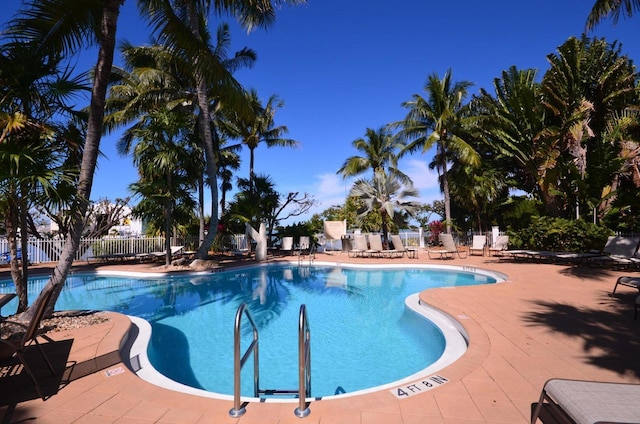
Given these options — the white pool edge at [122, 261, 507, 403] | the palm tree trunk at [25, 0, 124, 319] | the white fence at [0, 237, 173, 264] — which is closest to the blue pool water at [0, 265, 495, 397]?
the white pool edge at [122, 261, 507, 403]

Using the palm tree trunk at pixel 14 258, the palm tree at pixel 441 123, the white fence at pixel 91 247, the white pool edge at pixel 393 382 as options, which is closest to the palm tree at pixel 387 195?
the palm tree at pixel 441 123

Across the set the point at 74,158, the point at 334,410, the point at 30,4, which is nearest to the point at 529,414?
the point at 334,410

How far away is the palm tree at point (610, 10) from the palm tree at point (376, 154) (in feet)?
43.2

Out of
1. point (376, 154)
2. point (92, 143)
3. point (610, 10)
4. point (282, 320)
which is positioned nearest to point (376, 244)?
point (376, 154)

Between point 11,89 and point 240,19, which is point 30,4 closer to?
point 11,89

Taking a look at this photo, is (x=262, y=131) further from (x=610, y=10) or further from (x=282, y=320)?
(x=610, y=10)

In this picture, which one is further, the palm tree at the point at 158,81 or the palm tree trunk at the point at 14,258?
the palm tree at the point at 158,81

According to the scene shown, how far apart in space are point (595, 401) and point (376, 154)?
20815 mm

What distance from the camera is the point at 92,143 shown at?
17.9 ft

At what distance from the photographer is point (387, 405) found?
2945mm

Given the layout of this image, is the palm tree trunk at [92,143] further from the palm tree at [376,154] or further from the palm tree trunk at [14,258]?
the palm tree at [376,154]

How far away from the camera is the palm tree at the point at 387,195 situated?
18688mm

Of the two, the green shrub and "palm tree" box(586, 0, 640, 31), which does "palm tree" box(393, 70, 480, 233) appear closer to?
the green shrub

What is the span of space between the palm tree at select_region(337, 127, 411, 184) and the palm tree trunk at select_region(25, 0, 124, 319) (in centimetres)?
1760
